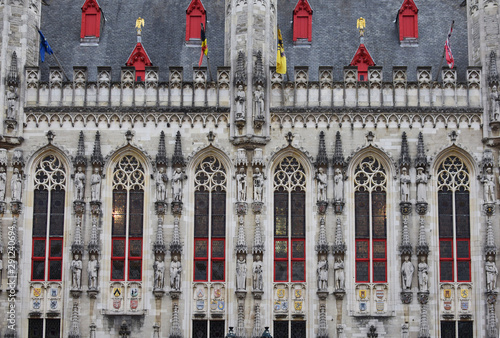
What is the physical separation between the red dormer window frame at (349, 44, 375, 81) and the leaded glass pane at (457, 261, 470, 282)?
9076 millimetres

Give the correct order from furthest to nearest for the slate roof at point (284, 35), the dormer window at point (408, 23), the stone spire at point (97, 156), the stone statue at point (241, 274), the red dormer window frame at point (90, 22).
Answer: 1. the red dormer window frame at point (90, 22)
2. the dormer window at point (408, 23)
3. the slate roof at point (284, 35)
4. the stone spire at point (97, 156)
5. the stone statue at point (241, 274)

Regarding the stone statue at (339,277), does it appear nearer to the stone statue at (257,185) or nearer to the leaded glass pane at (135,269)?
the stone statue at (257,185)

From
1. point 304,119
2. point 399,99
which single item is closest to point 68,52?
point 304,119

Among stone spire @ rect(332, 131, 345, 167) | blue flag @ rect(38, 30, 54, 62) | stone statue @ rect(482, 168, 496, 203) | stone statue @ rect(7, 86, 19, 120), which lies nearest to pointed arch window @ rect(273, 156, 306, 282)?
stone spire @ rect(332, 131, 345, 167)

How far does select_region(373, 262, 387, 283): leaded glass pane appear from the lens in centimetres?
3356

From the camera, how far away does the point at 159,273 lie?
109 feet

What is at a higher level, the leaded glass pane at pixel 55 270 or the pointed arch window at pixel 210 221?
the pointed arch window at pixel 210 221

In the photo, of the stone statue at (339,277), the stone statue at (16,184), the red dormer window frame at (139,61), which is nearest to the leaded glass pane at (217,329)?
the stone statue at (339,277)

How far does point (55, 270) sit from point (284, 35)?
600 inches

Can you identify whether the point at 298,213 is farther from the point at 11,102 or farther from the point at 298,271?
the point at 11,102

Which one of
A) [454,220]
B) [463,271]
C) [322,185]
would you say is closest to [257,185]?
[322,185]

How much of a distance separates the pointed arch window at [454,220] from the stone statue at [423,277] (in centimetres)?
85

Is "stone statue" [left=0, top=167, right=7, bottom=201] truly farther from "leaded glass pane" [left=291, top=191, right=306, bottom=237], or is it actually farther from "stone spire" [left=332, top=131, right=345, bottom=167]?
"stone spire" [left=332, top=131, right=345, bottom=167]

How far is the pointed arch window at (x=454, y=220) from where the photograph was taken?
33.6 m
